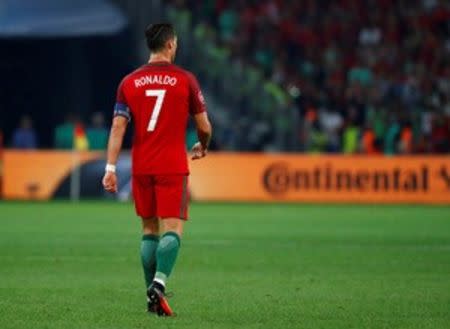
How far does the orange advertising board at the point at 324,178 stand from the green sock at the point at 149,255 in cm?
2036

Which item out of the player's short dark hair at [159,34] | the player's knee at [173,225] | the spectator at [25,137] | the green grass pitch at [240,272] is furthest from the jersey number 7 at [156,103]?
the spectator at [25,137]

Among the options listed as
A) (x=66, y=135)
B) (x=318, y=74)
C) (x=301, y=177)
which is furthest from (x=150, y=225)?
(x=318, y=74)

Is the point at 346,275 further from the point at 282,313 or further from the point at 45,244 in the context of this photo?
the point at 45,244

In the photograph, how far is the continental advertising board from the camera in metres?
32.5

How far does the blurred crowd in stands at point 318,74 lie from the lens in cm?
3562

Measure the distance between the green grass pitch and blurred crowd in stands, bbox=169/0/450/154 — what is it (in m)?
8.80

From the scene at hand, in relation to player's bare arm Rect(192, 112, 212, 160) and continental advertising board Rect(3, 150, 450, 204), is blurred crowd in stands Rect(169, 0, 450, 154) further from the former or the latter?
player's bare arm Rect(192, 112, 212, 160)

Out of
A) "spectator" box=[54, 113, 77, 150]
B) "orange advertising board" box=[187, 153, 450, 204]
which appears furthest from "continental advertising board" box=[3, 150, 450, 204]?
"spectator" box=[54, 113, 77, 150]

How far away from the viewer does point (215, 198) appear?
32.8 m

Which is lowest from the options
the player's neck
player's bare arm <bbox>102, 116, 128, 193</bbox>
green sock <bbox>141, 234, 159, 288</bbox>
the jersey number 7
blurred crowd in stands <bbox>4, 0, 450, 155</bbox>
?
blurred crowd in stands <bbox>4, 0, 450, 155</bbox>

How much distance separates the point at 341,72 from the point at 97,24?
22.1 ft

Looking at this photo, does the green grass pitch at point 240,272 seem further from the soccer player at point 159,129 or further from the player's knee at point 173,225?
the soccer player at point 159,129

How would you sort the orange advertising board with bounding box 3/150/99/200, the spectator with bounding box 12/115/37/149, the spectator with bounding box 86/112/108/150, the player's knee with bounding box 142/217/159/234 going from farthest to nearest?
the spectator with bounding box 12/115/37/149 < the spectator with bounding box 86/112/108/150 < the orange advertising board with bounding box 3/150/99/200 < the player's knee with bounding box 142/217/159/234

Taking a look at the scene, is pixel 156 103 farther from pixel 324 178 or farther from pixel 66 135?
pixel 66 135
